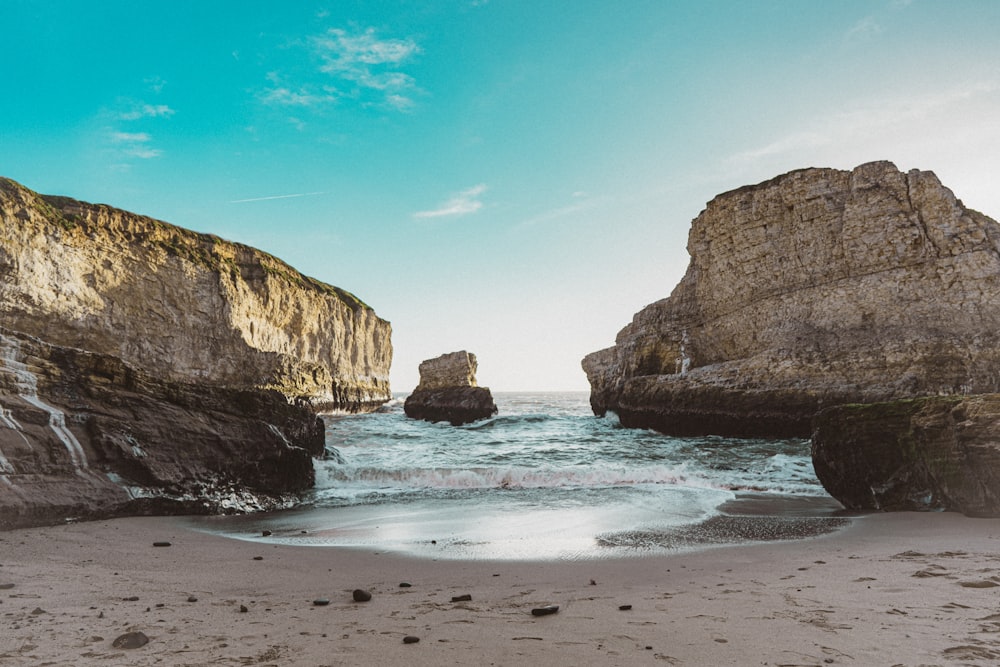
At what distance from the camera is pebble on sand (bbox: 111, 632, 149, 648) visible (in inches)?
90.3

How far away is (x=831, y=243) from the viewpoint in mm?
20859

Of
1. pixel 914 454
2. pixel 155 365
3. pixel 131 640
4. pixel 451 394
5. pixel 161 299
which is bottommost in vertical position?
pixel 451 394

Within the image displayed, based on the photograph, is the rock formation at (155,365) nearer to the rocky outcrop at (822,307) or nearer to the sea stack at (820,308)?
the sea stack at (820,308)

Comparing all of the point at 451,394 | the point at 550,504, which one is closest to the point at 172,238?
the point at 451,394

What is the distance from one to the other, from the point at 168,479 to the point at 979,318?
21.9 m

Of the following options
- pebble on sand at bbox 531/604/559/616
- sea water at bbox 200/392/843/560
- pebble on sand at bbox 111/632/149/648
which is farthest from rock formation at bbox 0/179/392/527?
pebble on sand at bbox 531/604/559/616

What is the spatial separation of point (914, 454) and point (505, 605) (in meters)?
5.85

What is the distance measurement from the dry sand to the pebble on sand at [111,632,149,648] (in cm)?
4

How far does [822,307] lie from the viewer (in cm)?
2016

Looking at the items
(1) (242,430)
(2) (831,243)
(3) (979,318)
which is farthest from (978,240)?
(1) (242,430)

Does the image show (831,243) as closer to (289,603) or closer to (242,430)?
(242,430)

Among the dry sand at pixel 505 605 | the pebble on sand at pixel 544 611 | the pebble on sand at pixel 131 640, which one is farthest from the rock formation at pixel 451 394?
the pebble on sand at pixel 131 640

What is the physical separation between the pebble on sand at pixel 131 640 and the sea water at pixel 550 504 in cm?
261

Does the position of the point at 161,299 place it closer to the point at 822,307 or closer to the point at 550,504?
the point at 550,504
